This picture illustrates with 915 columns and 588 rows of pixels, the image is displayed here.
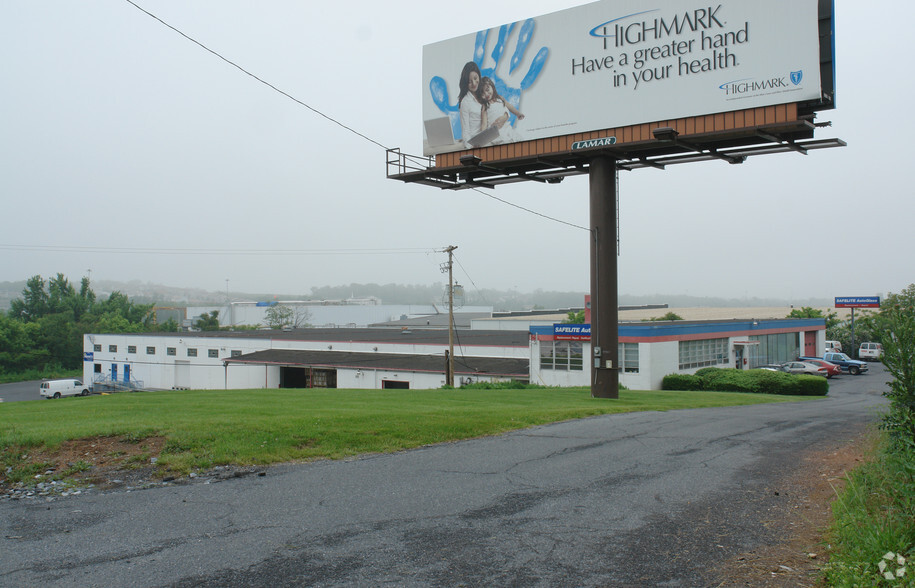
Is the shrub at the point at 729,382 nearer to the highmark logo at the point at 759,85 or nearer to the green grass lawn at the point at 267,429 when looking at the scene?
the highmark logo at the point at 759,85

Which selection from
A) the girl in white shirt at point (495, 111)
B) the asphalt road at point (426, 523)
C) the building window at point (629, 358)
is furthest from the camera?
the building window at point (629, 358)

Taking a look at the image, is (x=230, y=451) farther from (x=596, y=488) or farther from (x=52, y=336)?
(x=52, y=336)

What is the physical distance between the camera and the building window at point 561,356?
40469 millimetres

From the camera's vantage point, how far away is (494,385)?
35031 millimetres

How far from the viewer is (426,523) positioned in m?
7.74

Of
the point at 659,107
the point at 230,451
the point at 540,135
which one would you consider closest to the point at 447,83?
the point at 540,135

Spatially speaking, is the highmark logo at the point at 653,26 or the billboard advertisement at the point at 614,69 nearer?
the billboard advertisement at the point at 614,69

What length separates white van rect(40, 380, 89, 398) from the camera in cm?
5594

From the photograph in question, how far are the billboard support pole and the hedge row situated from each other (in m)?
14.9

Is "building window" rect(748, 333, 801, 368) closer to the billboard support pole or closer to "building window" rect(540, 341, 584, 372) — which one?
"building window" rect(540, 341, 584, 372)

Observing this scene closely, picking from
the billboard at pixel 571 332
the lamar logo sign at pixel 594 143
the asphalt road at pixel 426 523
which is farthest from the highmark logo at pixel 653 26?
the billboard at pixel 571 332

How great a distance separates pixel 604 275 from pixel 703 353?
72.2ft

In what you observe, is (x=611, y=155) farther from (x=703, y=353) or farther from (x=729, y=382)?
(x=703, y=353)

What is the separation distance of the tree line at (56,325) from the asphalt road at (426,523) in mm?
95208
